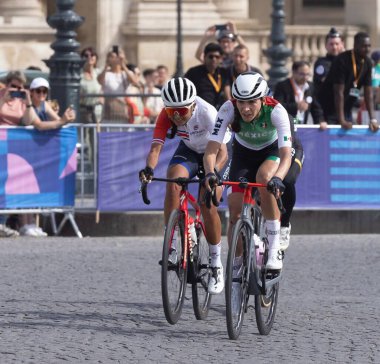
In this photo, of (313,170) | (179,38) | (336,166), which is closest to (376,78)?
(336,166)

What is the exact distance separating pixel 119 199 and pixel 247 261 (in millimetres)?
7120

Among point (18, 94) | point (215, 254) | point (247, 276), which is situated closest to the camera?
point (247, 276)

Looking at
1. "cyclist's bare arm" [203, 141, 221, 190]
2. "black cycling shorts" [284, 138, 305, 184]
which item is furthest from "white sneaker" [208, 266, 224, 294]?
"black cycling shorts" [284, 138, 305, 184]

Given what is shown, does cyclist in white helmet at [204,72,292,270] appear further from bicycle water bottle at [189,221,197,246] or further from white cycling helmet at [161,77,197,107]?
white cycling helmet at [161,77,197,107]

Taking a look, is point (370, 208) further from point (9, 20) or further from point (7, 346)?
point (9, 20)

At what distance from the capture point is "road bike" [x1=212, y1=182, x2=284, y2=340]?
10.5 m

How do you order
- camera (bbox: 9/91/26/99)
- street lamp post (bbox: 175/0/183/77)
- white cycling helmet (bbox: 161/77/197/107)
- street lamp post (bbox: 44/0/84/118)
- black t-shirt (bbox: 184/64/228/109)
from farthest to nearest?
1. street lamp post (bbox: 175/0/183/77)
2. street lamp post (bbox: 44/0/84/118)
3. black t-shirt (bbox: 184/64/228/109)
4. camera (bbox: 9/91/26/99)
5. white cycling helmet (bbox: 161/77/197/107)

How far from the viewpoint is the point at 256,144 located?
1135 centimetres

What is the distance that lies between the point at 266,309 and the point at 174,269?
2.14 ft

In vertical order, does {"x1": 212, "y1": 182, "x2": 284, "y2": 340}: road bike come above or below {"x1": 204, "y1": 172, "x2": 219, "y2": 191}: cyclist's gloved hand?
below

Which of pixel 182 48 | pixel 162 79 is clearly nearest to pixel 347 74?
pixel 162 79

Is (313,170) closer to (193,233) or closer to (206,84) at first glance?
(206,84)

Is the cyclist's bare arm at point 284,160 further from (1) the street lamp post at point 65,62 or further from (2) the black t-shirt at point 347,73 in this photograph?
(1) the street lamp post at point 65,62

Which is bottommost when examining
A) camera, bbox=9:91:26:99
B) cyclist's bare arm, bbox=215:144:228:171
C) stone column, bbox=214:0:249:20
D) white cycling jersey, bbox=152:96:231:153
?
cyclist's bare arm, bbox=215:144:228:171
